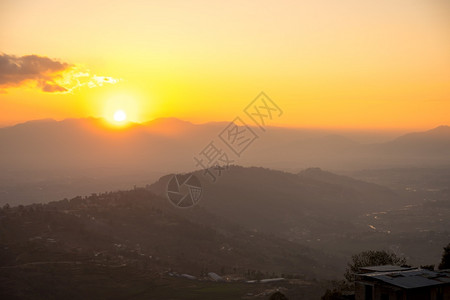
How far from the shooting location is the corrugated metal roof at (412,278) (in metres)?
32.2

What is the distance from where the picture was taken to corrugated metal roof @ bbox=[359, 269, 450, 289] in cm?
3219

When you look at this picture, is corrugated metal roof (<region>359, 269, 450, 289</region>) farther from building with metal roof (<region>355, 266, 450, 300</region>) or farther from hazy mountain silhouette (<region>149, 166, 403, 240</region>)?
hazy mountain silhouette (<region>149, 166, 403, 240</region>)

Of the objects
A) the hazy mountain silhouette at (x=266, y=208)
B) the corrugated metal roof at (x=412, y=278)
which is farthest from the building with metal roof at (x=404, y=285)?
the hazy mountain silhouette at (x=266, y=208)

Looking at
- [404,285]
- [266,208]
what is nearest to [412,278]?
[404,285]

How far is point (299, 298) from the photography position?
65.4 metres

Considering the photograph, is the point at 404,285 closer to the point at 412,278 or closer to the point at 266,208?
the point at 412,278

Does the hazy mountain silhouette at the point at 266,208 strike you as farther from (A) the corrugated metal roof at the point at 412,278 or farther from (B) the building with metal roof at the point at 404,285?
(B) the building with metal roof at the point at 404,285

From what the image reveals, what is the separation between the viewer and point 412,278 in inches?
1305

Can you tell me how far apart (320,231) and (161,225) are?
226 feet

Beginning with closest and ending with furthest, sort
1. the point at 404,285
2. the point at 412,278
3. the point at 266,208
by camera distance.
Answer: the point at 404,285
the point at 412,278
the point at 266,208

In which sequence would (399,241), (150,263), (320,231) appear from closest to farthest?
(150,263), (399,241), (320,231)

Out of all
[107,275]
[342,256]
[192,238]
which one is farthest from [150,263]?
[342,256]

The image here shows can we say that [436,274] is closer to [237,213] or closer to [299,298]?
[299,298]

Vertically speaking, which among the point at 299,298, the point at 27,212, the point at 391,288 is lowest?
the point at 299,298
